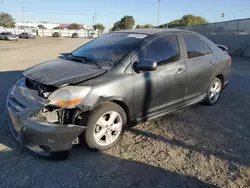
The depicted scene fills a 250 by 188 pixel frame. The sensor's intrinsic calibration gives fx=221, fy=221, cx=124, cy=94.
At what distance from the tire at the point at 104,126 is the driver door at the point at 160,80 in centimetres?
35

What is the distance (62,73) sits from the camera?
9.81 ft

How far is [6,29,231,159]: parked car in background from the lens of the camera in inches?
106

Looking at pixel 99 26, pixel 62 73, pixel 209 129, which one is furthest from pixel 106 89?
pixel 99 26

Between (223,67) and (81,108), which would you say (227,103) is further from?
(81,108)

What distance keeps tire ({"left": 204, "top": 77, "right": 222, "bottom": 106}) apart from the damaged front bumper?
316cm

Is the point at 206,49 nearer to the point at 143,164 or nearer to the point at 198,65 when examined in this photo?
the point at 198,65

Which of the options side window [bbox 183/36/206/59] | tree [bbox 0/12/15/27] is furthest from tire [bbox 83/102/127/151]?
tree [bbox 0/12/15/27]

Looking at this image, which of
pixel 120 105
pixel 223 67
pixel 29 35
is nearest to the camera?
pixel 120 105

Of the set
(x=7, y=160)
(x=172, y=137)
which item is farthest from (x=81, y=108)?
(x=172, y=137)

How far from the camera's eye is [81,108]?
8.93 feet

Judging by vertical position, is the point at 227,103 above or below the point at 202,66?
below

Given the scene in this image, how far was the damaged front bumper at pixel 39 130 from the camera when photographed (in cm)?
260

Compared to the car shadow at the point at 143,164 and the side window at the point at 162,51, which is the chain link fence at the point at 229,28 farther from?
the side window at the point at 162,51

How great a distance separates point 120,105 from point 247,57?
14.8 meters
